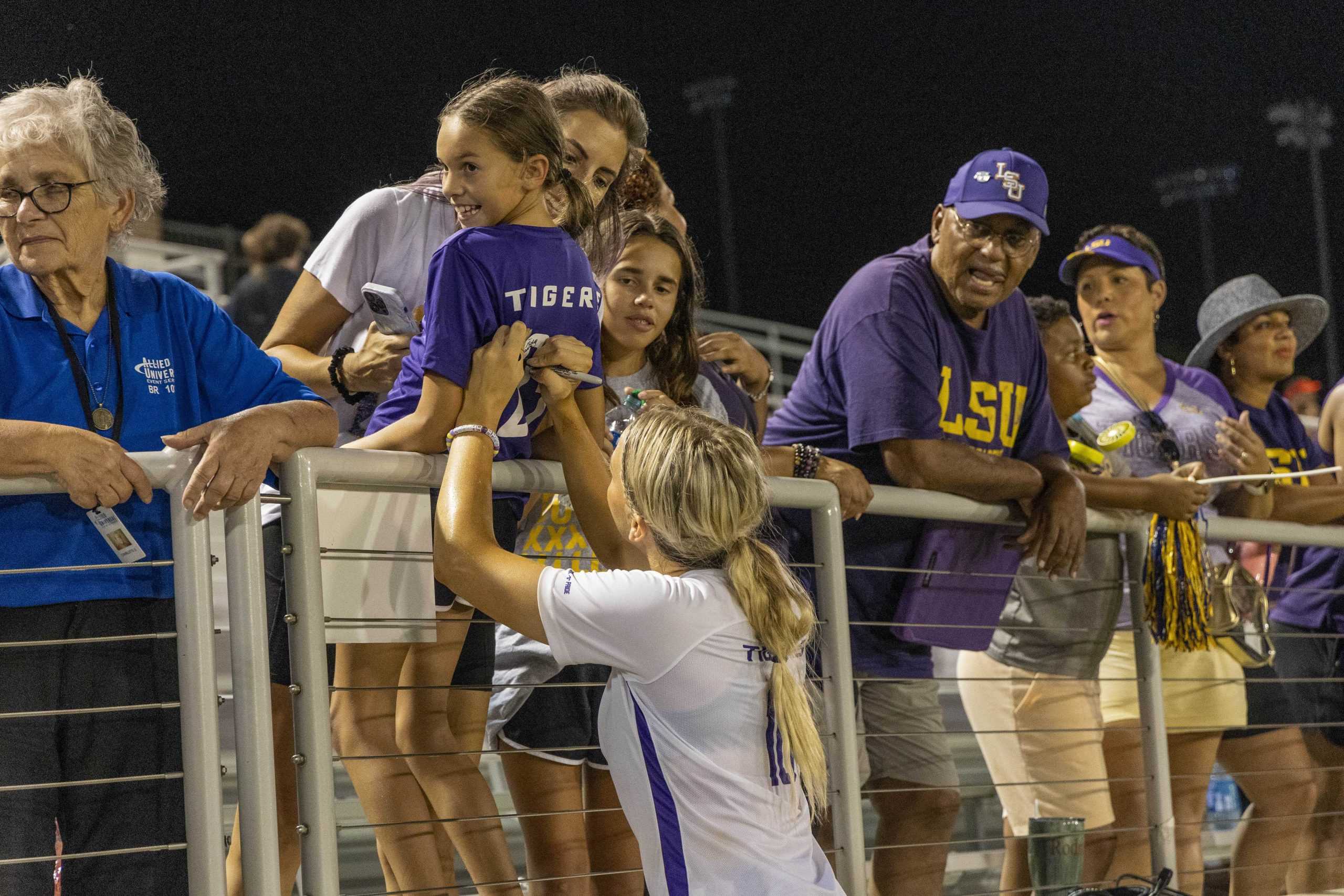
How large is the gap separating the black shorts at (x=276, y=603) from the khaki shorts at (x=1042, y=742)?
4.37 ft

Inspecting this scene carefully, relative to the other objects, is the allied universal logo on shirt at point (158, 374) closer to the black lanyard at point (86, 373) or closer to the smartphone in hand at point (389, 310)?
the black lanyard at point (86, 373)

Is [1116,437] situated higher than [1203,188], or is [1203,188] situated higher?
[1203,188]

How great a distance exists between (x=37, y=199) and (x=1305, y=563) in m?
3.02

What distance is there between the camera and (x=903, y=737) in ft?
8.21

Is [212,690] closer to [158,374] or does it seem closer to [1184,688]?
[158,374]

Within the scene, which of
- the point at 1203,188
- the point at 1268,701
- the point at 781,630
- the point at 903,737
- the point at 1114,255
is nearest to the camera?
the point at 781,630

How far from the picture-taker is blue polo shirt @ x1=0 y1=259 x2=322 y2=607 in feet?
5.12

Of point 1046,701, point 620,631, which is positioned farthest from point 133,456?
point 1046,701

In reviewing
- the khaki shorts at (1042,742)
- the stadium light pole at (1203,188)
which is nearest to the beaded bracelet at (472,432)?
the khaki shorts at (1042,742)

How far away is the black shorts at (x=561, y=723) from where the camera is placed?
2.09 meters

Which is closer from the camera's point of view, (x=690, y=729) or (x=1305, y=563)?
(x=690, y=729)

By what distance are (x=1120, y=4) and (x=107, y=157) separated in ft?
20.9

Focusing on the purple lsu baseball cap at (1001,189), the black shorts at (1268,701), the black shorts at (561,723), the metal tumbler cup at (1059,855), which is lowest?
the metal tumbler cup at (1059,855)

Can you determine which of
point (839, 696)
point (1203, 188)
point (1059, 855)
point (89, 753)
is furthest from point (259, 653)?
point (1203, 188)
